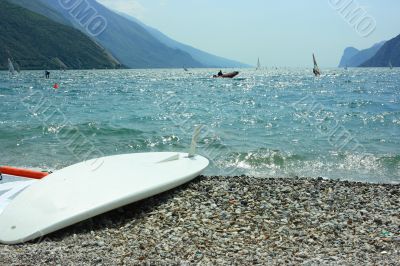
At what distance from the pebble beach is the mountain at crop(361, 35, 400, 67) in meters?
170

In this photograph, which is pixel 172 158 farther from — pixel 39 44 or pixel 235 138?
pixel 39 44

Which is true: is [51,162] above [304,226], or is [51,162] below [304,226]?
below

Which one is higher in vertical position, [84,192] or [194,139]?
[194,139]

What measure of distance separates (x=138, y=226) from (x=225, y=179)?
8.76ft

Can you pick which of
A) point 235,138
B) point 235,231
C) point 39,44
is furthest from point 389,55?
point 235,231

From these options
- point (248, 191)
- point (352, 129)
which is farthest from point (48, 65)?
point (248, 191)

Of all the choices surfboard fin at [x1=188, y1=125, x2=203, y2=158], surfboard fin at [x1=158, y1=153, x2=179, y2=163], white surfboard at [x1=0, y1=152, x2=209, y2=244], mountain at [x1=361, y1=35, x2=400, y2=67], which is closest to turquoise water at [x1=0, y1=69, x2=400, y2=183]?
surfboard fin at [x1=188, y1=125, x2=203, y2=158]

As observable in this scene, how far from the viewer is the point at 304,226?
207 inches

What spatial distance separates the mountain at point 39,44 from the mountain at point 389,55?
10840cm

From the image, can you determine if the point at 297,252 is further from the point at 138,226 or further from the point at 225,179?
the point at 225,179

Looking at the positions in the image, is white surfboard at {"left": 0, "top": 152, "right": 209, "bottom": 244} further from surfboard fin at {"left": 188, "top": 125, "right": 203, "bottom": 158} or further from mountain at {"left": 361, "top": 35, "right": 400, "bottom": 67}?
mountain at {"left": 361, "top": 35, "right": 400, "bottom": 67}

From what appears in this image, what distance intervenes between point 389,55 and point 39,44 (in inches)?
5071

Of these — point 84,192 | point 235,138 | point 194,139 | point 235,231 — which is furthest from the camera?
point 235,138

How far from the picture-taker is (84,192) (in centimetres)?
563
